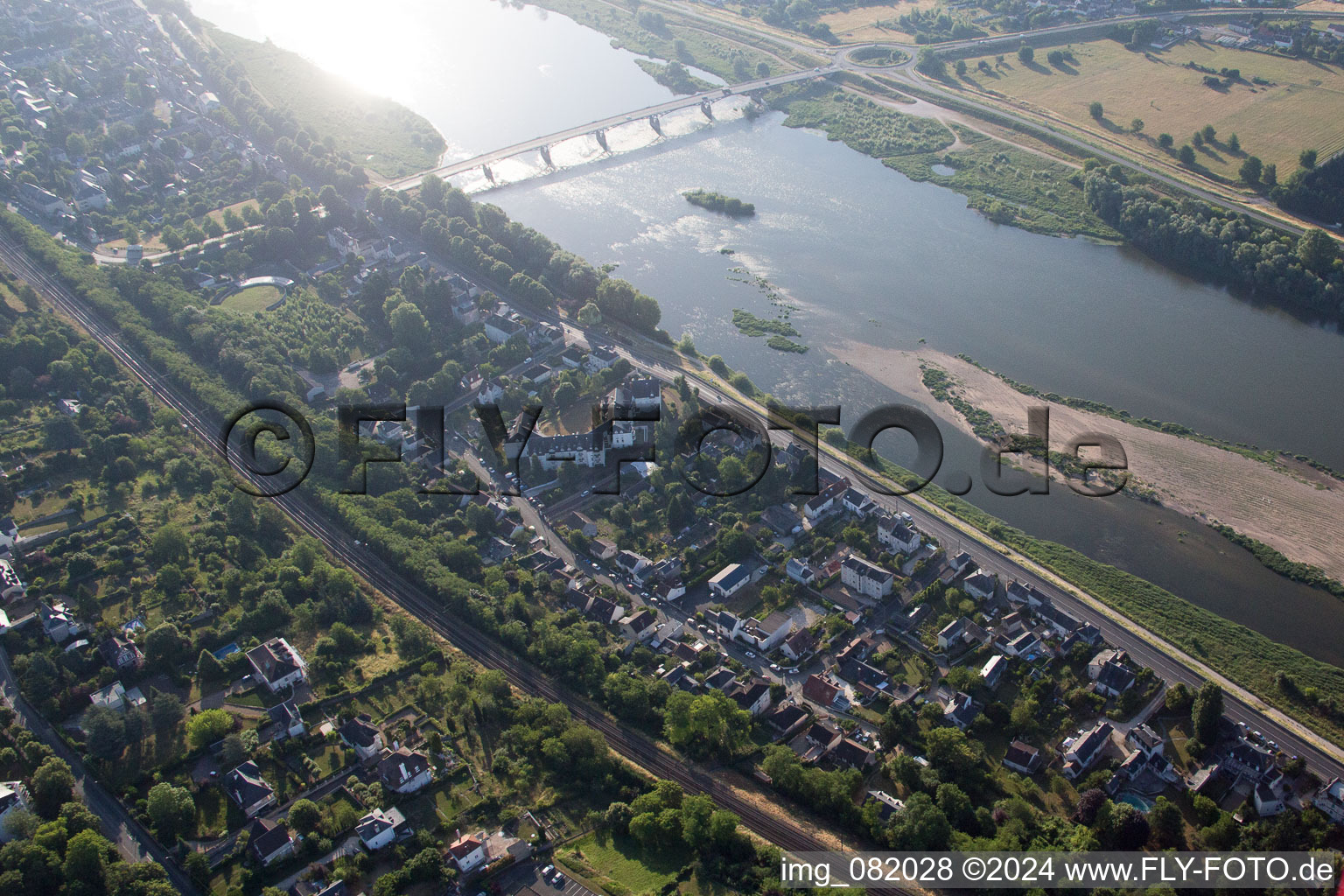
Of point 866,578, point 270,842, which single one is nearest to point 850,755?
point 866,578

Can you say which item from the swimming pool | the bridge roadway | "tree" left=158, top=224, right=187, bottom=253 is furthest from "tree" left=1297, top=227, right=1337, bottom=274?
"tree" left=158, top=224, right=187, bottom=253

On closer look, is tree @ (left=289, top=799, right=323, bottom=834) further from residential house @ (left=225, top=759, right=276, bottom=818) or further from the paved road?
the paved road

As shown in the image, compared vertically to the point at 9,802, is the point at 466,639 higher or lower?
higher

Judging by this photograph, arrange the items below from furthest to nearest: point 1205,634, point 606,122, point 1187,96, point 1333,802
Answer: point 1187,96 < point 606,122 < point 1205,634 < point 1333,802

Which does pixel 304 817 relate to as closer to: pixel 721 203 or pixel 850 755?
pixel 850 755

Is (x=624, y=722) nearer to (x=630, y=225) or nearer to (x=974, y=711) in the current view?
(x=974, y=711)

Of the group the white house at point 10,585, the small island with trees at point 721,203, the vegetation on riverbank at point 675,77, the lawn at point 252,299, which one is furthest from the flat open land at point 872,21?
the white house at point 10,585
